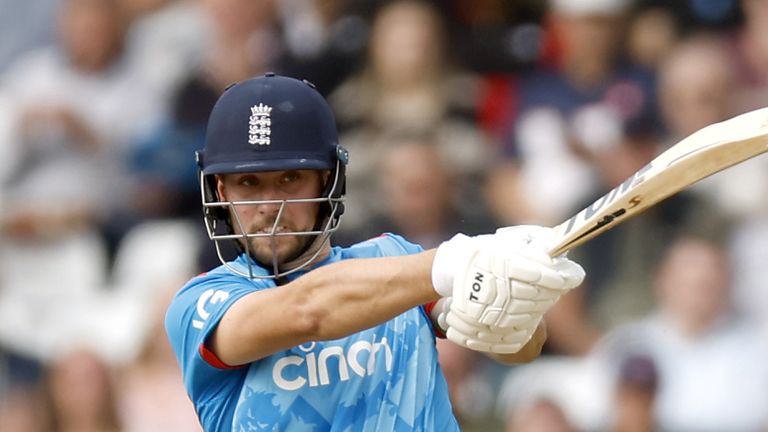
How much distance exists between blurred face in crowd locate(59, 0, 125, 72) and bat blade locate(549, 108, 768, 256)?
17.7 feet

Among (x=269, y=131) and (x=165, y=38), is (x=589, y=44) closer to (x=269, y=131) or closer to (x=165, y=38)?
(x=165, y=38)

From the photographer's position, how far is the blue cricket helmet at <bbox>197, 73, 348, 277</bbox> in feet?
11.4

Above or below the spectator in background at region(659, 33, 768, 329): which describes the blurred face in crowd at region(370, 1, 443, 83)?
above

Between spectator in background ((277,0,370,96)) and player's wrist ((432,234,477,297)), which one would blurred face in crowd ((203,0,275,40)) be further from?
player's wrist ((432,234,477,297))

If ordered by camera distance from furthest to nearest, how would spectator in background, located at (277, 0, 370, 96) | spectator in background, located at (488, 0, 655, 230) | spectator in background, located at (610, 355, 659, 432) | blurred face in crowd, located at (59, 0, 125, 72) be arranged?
blurred face in crowd, located at (59, 0, 125, 72)
spectator in background, located at (277, 0, 370, 96)
spectator in background, located at (488, 0, 655, 230)
spectator in background, located at (610, 355, 659, 432)

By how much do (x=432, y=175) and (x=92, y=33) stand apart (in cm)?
232

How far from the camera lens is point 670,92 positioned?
6.67 m

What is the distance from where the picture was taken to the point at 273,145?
3465mm

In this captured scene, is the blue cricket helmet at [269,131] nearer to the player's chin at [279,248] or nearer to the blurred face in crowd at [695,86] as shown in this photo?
the player's chin at [279,248]

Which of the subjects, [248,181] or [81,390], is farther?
[81,390]

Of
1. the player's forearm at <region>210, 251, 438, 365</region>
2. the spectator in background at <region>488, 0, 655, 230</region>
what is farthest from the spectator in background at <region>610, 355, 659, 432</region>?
the player's forearm at <region>210, 251, 438, 365</region>

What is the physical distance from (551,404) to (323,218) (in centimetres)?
336

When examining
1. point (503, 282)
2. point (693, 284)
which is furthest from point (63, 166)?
point (503, 282)

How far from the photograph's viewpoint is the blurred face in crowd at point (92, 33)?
25.5ft
